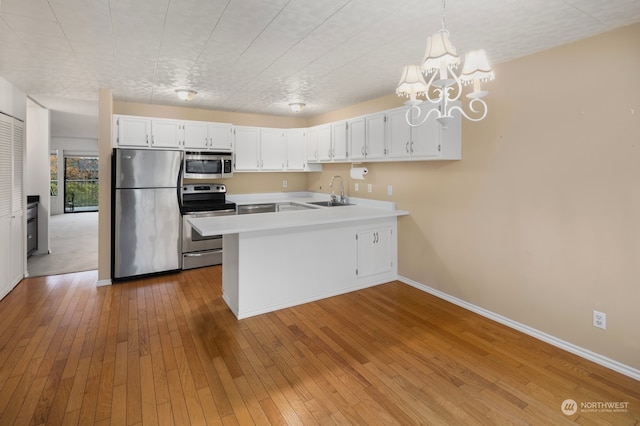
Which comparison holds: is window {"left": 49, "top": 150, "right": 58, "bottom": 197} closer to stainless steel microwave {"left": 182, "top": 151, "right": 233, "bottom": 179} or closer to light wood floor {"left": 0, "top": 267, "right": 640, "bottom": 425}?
stainless steel microwave {"left": 182, "top": 151, "right": 233, "bottom": 179}

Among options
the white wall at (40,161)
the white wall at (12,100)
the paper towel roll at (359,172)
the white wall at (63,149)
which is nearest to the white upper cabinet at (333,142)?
the paper towel roll at (359,172)

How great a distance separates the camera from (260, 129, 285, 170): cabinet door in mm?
5633

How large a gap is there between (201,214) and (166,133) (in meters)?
1.30

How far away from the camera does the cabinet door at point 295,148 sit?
581 centimetres

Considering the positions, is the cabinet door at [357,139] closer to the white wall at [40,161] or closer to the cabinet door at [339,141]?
the cabinet door at [339,141]

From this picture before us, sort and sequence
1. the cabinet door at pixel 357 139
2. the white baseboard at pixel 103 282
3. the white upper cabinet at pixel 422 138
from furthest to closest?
the cabinet door at pixel 357 139 < the white baseboard at pixel 103 282 < the white upper cabinet at pixel 422 138

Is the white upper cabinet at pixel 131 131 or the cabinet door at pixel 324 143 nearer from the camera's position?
the white upper cabinet at pixel 131 131

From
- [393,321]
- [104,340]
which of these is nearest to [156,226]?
[104,340]

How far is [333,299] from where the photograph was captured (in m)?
3.79

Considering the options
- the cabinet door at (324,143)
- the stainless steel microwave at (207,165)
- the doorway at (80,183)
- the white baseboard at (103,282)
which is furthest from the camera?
the doorway at (80,183)

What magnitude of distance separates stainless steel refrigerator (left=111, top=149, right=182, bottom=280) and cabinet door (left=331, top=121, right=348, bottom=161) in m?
2.24

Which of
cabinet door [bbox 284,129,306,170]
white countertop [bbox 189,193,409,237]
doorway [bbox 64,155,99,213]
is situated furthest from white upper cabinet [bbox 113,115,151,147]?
doorway [bbox 64,155,99,213]

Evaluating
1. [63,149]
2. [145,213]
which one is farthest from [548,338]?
[63,149]

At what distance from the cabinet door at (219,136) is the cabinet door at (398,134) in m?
2.65
